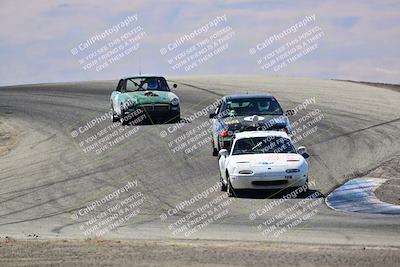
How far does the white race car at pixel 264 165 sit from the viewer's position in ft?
55.2

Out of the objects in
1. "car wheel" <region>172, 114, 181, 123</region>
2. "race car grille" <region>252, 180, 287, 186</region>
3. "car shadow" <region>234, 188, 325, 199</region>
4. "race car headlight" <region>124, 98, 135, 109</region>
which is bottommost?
"car wheel" <region>172, 114, 181, 123</region>

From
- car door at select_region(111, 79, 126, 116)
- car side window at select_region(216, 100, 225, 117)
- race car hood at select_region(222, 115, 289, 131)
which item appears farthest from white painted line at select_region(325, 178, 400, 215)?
car door at select_region(111, 79, 126, 116)

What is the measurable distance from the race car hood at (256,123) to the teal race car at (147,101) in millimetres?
5167

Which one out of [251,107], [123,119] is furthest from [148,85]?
[251,107]

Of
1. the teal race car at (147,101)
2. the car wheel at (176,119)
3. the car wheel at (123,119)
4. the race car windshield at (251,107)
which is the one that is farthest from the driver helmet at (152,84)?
the race car windshield at (251,107)

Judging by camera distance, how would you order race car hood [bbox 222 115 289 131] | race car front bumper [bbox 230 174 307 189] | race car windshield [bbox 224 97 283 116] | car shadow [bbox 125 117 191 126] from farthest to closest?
car shadow [bbox 125 117 191 126]
race car windshield [bbox 224 97 283 116]
race car hood [bbox 222 115 289 131]
race car front bumper [bbox 230 174 307 189]

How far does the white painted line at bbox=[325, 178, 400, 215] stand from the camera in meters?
15.3

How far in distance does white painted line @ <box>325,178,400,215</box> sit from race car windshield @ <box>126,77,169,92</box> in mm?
9852

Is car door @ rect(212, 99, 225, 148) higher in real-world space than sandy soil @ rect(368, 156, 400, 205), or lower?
higher

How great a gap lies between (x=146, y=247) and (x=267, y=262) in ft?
5.94

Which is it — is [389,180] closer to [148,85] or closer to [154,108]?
[154,108]

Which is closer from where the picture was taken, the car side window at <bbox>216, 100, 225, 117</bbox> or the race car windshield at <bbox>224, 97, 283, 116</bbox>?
the race car windshield at <bbox>224, 97, 283, 116</bbox>

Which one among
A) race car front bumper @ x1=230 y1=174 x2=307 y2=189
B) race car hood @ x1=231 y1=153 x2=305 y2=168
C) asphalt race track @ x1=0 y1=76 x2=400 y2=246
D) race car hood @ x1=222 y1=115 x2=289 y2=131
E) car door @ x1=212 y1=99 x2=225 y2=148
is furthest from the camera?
car door @ x1=212 y1=99 x2=225 y2=148

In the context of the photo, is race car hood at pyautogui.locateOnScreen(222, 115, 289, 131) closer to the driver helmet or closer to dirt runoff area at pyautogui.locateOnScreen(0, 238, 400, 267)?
the driver helmet
